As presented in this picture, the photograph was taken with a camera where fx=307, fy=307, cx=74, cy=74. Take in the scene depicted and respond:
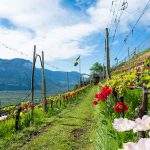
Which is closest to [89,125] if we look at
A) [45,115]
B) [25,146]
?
[25,146]

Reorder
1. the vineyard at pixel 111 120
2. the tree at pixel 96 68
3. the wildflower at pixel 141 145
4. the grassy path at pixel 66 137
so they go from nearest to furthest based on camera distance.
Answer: the wildflower at pixel 141 145
the vineyard at pixel 111 120
the grassy path at pixel 66 137
the tree at pixel 96 68

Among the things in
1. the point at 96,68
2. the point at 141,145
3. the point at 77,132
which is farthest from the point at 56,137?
the point at 96,68

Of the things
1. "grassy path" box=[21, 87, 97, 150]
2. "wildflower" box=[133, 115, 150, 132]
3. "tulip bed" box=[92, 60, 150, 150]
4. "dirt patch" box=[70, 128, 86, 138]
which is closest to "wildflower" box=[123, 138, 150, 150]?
"tulip bed" box=[92, 60, 150, 150]

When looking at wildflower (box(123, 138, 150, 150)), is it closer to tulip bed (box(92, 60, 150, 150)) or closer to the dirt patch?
tulip bed (box(92, 60, 150, 150))

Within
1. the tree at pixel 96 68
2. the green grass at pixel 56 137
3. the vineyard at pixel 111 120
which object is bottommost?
the green grass at pixel 56 137

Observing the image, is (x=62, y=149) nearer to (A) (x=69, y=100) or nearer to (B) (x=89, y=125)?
(B) (x=89, y=125)

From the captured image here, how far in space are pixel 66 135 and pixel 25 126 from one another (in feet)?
10.8

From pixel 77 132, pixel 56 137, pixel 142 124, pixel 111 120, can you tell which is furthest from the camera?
pixel 77 132

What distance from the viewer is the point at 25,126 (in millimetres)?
12883

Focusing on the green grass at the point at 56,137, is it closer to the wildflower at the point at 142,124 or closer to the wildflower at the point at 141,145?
the wildflower at the point at 142,124

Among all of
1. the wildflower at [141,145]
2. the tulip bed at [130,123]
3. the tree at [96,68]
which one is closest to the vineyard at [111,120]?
the tulip bed at [130,123]

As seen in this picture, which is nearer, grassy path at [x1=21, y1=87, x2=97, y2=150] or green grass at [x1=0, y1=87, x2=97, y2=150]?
grassy path at [x1=21, y1=87, x2=97, y2=150]

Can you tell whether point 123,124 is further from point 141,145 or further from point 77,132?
point 77,132

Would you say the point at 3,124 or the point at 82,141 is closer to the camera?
the point at 82,141
